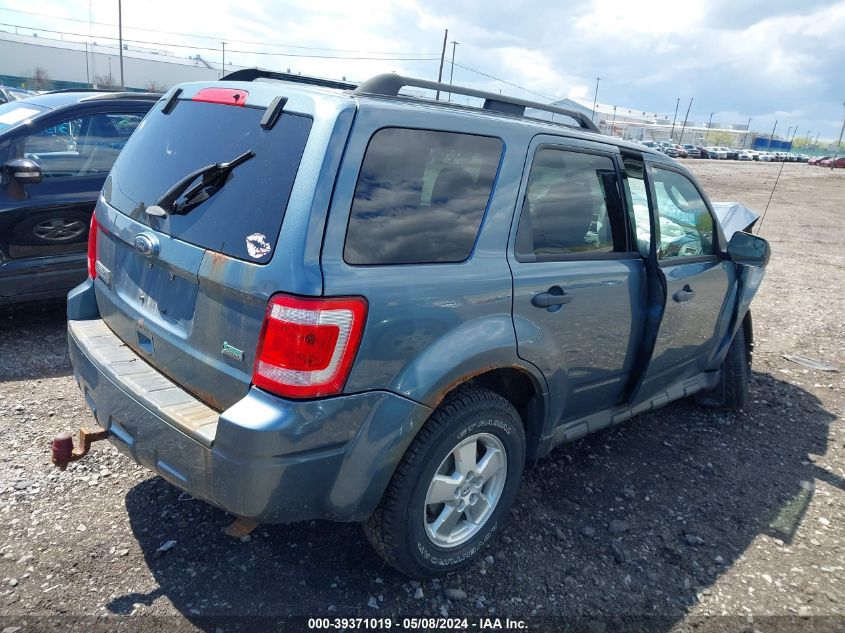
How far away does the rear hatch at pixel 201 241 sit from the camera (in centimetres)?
216

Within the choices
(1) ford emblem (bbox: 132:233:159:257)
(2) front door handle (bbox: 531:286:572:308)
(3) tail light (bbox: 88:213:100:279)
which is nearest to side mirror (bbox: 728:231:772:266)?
(2) front door handle (bbox: 531:286:572:308)

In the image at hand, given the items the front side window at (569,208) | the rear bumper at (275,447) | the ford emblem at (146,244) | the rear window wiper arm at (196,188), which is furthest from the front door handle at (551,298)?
the ford emblem at (146,244)

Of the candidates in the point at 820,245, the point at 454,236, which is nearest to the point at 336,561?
the point at 454,236

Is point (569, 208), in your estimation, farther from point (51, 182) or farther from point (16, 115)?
point (16, 115)

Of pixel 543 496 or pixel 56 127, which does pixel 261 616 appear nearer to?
pixel 543 496

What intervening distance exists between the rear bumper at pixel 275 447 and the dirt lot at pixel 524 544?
1.80ft

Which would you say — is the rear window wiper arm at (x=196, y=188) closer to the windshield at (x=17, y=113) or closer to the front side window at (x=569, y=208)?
the front side window at (x=569, y=208)

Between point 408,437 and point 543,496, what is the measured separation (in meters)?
1.41

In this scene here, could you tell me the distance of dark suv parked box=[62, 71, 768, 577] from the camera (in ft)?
6.83

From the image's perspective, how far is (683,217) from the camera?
3.99 metres

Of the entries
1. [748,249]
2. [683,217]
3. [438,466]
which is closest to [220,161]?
[438,466]

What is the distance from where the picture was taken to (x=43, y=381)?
419cm

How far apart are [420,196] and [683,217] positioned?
7.66 feet

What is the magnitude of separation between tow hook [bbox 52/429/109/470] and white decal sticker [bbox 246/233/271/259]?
1104 millimetres
